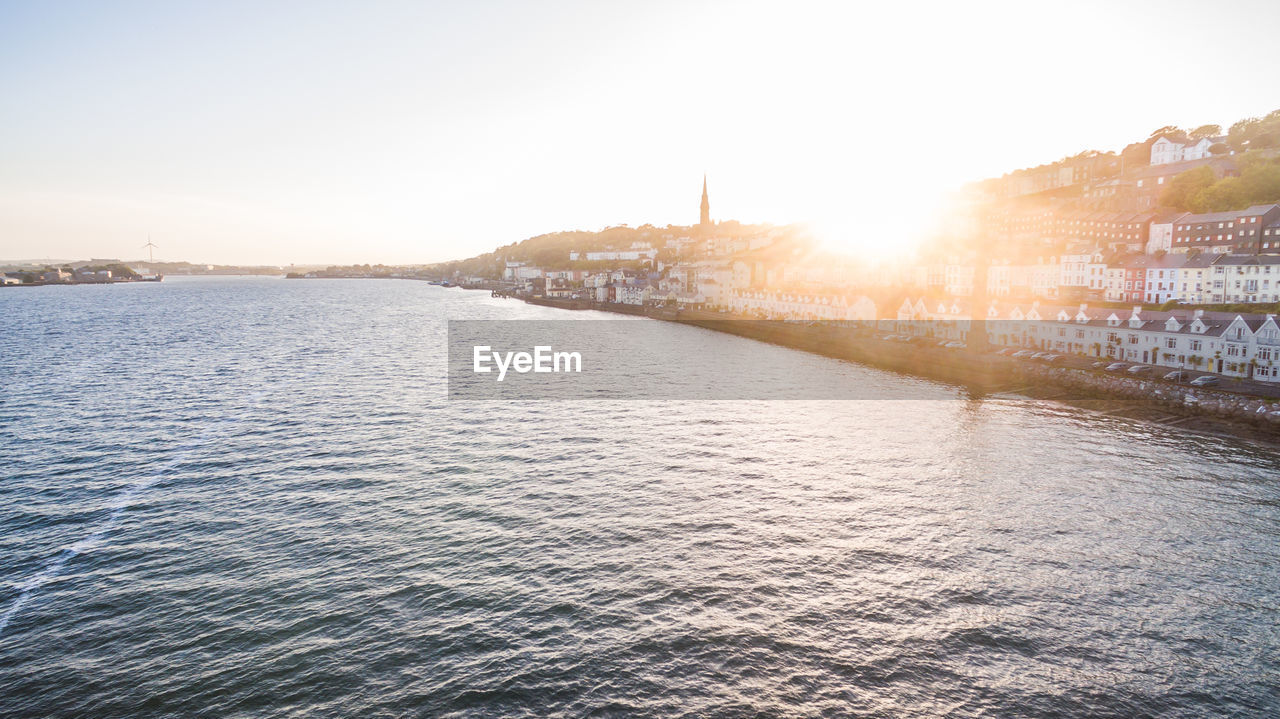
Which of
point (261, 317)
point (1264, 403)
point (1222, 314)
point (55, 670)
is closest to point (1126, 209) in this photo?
point (1222, 314)

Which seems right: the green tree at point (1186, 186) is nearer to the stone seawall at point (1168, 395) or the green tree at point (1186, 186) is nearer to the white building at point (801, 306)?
the white building at point (801, 306)

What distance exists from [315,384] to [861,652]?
44.4 m

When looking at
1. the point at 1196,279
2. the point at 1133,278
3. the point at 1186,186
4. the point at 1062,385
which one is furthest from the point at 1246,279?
the point at 1186,186

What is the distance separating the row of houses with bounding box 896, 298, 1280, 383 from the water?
14.1 metres

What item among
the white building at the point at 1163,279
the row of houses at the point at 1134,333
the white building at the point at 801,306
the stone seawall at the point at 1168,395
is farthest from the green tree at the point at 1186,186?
the stone seawall at the point at 1168,395

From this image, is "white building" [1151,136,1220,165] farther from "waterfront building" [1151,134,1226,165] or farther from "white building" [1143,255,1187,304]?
"white building" [1143,255,1187,304]

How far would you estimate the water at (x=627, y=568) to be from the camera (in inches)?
566

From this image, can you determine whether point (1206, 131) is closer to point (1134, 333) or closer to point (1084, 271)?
point (1084, 271)

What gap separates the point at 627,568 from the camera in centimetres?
1944

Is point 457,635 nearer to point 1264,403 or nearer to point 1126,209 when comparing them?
point 1264,403

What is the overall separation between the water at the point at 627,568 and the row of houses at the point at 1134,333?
1412cm

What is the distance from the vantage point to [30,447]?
30203 mm

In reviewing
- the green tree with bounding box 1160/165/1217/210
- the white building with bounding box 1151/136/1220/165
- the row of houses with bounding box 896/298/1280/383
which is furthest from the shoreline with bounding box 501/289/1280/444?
the white building with bounding box 1151/136/1220/165

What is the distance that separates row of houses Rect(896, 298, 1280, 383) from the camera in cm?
4260
